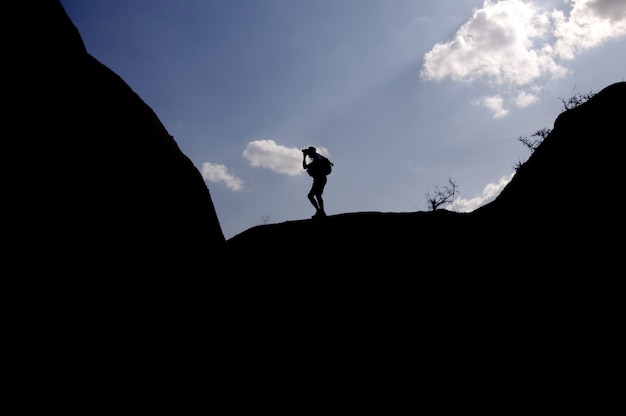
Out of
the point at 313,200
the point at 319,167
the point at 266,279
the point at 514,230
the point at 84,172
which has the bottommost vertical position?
the point at 266,279

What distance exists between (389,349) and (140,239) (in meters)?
5.19

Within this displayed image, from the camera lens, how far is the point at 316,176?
10750 millimetres

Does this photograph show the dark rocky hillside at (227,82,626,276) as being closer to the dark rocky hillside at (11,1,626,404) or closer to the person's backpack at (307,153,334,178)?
the dark rocky hillside at (11,1,626,404)

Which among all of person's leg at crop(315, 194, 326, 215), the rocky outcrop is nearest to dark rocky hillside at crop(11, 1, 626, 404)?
the rocky outcrop

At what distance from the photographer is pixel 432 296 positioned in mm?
7496

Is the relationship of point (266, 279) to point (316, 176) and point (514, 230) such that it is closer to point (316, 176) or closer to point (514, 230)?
point (316, 176)

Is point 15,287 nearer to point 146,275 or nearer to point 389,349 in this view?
point 146,275

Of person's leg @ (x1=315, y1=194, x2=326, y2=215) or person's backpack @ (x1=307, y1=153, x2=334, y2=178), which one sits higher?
person's backpack @ (x1=307, y1=153, x2=334, y2=178)

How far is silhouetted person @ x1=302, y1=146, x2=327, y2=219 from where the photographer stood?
1070cm

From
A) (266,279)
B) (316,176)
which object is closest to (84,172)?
(266,279)

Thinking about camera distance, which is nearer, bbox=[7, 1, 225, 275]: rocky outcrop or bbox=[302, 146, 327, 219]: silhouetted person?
bbox=[7, 1, 225, 275]: rocky outcrop

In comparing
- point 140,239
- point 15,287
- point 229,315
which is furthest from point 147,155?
point 229,315

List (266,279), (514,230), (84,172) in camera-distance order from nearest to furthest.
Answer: (84,172) → (514,230) → (266,279)

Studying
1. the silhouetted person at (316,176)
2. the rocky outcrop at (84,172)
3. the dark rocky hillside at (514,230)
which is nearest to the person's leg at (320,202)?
the silhouetted person at (316,176)
